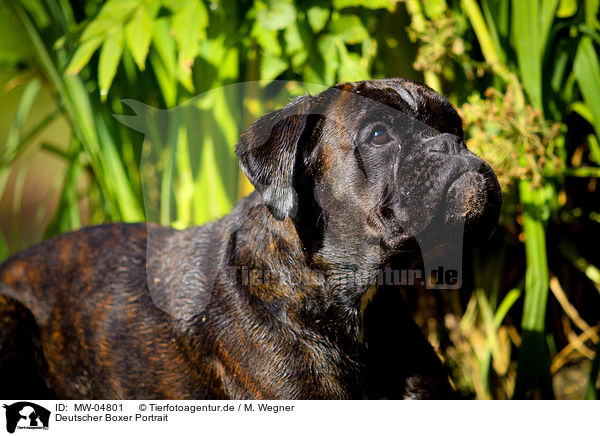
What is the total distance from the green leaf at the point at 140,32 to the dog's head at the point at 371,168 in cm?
61

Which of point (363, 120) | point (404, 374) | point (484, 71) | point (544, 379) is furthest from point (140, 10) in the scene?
point (544, 379)

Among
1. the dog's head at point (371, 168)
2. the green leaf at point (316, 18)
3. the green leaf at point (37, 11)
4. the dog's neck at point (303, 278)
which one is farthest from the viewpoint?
the green leaf at point (37, 11)

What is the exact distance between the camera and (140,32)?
196 centimetres

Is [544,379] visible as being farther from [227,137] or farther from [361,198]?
[227,137]

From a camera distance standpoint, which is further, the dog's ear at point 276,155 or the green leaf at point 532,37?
the green leaf at point 532,37

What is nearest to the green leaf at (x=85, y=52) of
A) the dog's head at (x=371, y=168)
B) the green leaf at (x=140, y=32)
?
the green leaf at (x=140, y=32)

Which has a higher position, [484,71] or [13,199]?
[484,71]

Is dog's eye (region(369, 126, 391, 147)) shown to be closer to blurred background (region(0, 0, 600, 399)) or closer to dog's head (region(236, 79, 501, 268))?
dog's head (region(236, 79, 501, 268))

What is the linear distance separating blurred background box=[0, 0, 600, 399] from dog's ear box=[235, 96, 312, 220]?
0.32 metres

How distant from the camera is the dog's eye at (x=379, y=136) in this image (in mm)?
1481

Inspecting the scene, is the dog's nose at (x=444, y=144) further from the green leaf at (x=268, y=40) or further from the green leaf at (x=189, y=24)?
the green leaf at (x=189, y=24)

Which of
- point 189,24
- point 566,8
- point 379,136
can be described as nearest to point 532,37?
point 566,8

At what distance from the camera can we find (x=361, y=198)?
1.52 meters
